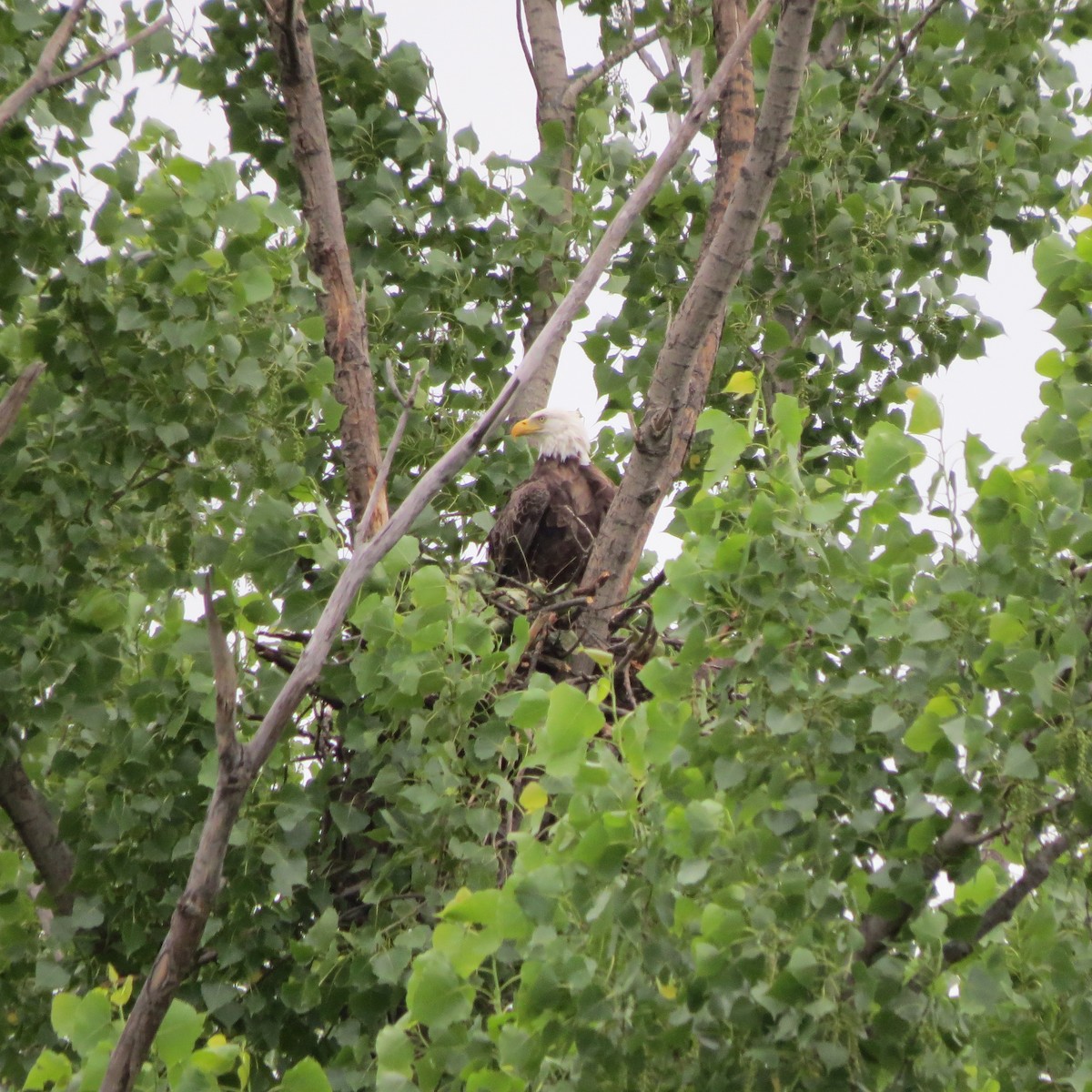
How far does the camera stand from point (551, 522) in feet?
19.0

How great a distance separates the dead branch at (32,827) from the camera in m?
4.34

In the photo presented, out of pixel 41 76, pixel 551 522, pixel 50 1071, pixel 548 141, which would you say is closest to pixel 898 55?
pixel 548 141

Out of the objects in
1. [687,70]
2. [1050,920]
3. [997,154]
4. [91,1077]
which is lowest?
[91,1077]

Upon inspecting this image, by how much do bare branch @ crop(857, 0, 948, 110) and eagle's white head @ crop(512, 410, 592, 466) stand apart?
205 centimetres

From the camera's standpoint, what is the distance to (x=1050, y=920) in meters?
2.55

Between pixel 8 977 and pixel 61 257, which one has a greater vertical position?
pixel 61 257

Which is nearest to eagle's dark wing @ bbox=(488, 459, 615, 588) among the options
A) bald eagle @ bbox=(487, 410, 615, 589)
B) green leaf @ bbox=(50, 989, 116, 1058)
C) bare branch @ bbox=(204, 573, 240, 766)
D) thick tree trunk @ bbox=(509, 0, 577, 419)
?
bald eagle @ bbox=(487, 410, 615, 589)

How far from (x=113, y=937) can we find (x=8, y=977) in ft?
1.11

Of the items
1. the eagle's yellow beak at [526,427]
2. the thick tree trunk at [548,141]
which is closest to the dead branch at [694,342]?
the thick tree trunk at [548,141]

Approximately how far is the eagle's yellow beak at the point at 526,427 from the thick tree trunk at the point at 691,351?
91.5 inches

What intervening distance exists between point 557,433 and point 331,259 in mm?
2539

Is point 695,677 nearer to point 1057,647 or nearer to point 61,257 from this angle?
point 1057,647

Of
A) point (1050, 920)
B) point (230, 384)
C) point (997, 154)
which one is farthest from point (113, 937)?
point (997, 154)

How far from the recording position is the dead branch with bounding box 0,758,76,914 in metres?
4.34
